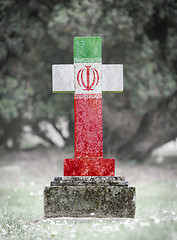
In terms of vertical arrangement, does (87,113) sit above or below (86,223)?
above

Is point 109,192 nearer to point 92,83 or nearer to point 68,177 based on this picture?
point 68,177

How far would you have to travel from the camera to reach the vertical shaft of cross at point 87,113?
496 cm

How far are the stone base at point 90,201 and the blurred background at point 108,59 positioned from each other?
5.68m

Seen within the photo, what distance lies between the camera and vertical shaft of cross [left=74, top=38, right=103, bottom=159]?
4965 mm

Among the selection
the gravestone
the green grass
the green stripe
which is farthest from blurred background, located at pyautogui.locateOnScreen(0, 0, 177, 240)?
the green stripe

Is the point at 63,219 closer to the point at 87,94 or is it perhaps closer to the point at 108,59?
the point at 87,94

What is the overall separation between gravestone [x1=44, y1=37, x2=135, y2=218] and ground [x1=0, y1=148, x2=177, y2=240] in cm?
20

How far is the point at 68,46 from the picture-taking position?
9883mm

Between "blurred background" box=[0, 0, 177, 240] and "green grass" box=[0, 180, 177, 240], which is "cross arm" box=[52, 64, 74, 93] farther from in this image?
"blurred background" box=[0, 0, 177, 240]

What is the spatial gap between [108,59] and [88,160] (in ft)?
19.5

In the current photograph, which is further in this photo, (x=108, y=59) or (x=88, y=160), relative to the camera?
(x=108, y=59)

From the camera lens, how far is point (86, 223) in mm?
4211

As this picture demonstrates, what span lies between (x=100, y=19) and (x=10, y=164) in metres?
5.06

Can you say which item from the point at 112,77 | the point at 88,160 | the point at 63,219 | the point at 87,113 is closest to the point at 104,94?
the point at 112,77
